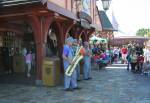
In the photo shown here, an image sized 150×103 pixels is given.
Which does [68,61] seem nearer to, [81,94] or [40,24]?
[81,94]

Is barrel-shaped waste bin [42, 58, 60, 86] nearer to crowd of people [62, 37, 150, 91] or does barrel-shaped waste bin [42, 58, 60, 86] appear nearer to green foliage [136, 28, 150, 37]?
crowd of people [62, 37, 150, 91]

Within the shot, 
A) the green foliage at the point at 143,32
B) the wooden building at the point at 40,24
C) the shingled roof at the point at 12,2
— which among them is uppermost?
the green foliage at the point at 143,32

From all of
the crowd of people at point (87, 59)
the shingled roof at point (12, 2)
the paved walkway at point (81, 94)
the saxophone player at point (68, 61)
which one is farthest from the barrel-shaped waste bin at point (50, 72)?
the shingled roof at point (12, 2)

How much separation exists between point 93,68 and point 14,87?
11.8m

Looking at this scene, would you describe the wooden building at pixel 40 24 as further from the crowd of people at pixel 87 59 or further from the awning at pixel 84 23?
the crowd of people at pixel 87 59

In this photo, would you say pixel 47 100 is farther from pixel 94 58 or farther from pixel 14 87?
pixel 94 58

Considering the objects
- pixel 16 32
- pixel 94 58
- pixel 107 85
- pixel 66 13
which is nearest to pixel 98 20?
pixel 94 58

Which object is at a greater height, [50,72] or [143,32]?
[143,32]

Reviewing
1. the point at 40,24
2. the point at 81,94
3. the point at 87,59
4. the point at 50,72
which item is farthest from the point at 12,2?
the point at 81,94

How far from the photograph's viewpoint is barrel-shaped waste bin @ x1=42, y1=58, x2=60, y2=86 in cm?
1481

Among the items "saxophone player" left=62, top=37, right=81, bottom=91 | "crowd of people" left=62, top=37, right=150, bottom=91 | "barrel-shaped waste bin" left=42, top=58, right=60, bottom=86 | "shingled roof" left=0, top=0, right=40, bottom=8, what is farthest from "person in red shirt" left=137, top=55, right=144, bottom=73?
"shingled roof" left=0, top=0, right=40, bottom=8

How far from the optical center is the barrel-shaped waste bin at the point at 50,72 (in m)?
14.8

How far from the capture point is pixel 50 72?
14.9 m

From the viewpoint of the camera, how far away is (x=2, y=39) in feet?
68.6
